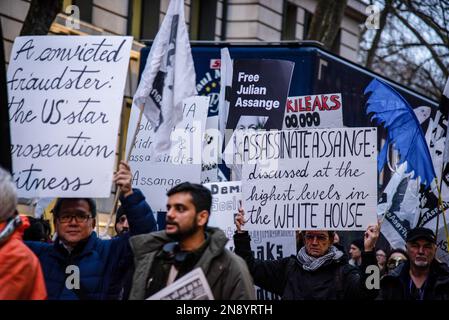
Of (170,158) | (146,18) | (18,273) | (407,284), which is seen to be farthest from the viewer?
(146,18)

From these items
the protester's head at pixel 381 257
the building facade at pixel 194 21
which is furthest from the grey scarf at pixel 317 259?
the building facade at pixel 194 21

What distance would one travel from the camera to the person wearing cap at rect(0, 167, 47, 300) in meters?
6.08

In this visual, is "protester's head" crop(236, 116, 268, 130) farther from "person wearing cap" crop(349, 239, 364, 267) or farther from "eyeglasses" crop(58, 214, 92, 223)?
"eyeglasses" crop(58, 214, 92, 223)

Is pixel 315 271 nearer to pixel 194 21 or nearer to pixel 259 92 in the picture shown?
pixel 259 92

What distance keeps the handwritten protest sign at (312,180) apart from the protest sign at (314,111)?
175 centimetres

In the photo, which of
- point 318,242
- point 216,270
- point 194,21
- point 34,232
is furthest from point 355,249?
point 194,21

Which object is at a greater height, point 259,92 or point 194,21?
point 194,21

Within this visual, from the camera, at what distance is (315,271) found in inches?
352

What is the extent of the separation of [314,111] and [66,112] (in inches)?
160

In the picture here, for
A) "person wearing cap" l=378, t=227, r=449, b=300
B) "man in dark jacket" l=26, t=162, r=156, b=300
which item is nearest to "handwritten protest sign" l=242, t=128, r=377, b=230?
"person wearing cap" l=378, t=227, r=449, b=300

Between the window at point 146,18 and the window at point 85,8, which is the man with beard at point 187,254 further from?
the window at point 146,18

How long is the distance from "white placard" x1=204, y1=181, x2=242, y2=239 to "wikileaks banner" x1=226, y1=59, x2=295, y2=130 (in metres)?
1.29

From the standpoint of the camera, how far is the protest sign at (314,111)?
11.6 m
